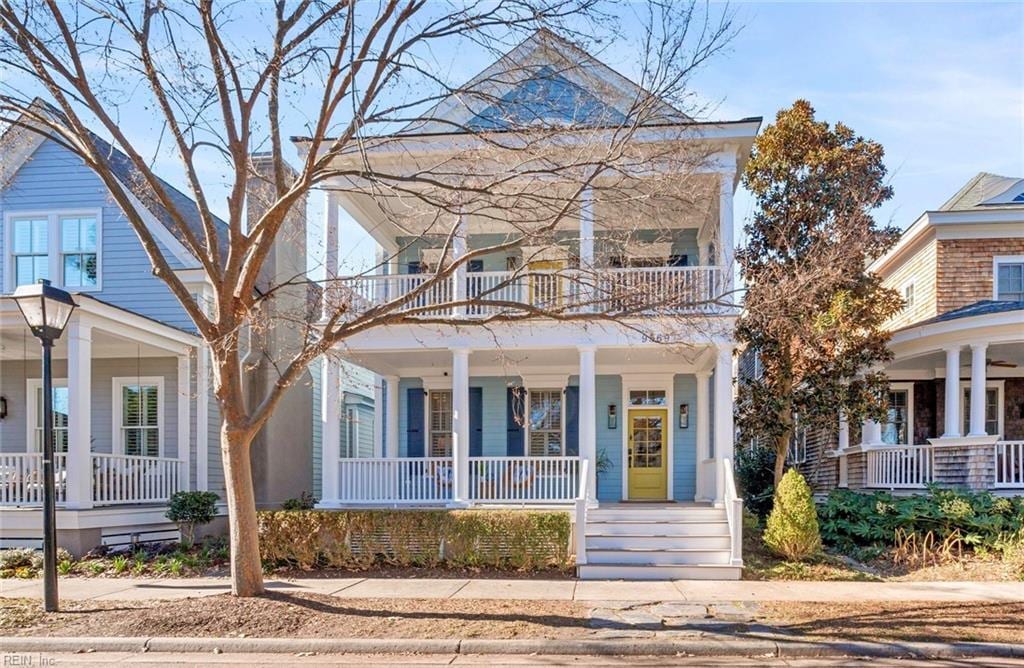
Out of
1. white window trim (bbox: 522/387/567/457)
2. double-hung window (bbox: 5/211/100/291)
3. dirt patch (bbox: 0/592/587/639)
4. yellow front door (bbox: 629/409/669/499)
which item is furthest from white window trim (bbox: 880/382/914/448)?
double-hung window (bbox: 5/211/100/291)

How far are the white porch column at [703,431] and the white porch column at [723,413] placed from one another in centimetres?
221

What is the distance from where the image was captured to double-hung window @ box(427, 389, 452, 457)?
660 inches

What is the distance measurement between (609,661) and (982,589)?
5.87m

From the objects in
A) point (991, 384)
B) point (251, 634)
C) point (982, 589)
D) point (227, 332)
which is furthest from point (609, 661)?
point (991, 384)

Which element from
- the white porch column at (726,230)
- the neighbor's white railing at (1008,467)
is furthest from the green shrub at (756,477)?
the white porch column at (726,230)

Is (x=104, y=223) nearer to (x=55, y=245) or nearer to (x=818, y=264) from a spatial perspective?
(x=55, y=245)

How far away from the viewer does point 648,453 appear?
1623 centimetres

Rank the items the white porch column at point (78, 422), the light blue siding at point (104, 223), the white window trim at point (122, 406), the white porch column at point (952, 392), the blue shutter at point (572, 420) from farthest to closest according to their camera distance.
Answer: the blue shutter at point (572, 420) → the white window trim at point (122, 406) → the light blue siding at point (104, 223) → the white porch column at point (952, 392) → the white porch column at point (78, 422)

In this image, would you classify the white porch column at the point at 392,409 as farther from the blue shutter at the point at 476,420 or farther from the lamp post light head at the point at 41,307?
the lamp post light head at the point at 41,307

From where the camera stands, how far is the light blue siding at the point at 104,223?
15.2m

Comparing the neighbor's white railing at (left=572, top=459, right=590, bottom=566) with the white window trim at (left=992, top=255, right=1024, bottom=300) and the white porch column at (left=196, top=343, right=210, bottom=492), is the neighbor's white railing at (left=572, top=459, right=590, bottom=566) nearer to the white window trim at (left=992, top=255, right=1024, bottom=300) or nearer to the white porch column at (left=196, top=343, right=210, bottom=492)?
the white porch column at (left=196, top=343, right=210, bottom=492)

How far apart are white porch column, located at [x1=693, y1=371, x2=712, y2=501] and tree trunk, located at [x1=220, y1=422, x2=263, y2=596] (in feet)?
28.8

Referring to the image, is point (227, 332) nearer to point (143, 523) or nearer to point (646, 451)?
point (143, 523)

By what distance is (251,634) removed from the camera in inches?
309
